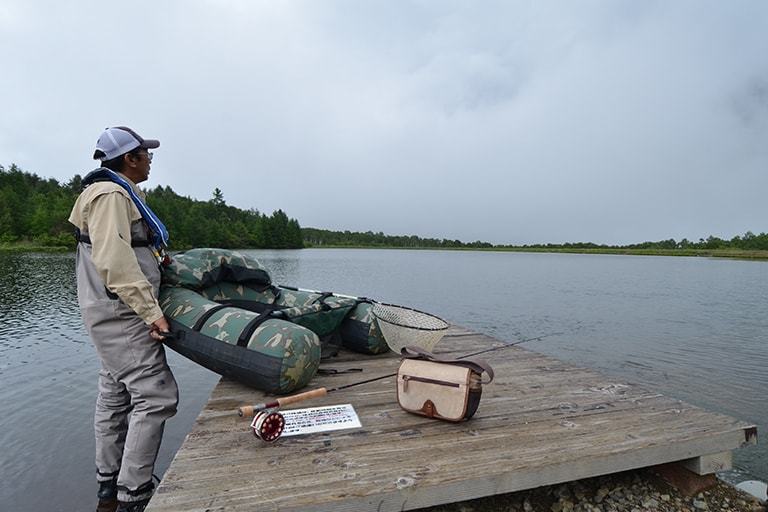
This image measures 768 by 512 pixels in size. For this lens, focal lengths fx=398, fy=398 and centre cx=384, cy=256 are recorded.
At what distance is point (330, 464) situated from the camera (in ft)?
7.61

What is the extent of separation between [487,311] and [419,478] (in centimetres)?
1485

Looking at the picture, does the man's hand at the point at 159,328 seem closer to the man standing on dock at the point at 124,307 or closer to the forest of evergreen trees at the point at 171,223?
the man standing on dock at the point at 124,307

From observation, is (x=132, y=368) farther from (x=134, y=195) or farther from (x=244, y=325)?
(x=134, y=195)

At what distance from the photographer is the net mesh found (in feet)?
12.7

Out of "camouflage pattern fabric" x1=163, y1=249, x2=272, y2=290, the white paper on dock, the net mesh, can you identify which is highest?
"camouflage pattern fabric" x1=163, y1=249, x2=272, y2=290

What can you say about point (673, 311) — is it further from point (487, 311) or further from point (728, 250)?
point (728, 250)

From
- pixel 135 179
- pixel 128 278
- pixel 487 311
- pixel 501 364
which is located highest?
pixel 135 179

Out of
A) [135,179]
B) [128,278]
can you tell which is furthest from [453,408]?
[135,179]

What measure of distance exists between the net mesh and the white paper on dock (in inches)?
32.7

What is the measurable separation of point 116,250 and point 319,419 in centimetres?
181

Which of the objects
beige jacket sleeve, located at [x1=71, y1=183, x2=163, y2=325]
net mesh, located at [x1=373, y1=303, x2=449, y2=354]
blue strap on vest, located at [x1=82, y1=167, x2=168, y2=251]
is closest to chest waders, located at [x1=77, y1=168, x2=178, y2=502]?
blue strap on vest, located at [x1=82, y1=167, x2=168, y2=251]

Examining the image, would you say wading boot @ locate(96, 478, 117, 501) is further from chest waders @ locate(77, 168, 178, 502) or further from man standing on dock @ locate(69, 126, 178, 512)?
chest waders @ locate(77, 168, 178, 502)

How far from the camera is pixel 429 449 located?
2.53m

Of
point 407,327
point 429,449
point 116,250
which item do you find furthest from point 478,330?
point 116,250
